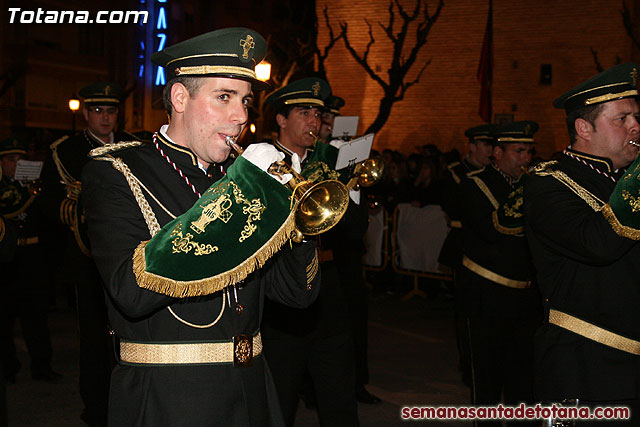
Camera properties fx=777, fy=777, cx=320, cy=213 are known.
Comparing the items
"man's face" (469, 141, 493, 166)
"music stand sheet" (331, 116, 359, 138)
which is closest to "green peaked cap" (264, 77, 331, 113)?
"music stand sheet" (331, 116, 359, 138)

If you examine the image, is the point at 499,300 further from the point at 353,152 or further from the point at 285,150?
the point at 285,150

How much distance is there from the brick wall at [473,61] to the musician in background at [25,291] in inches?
670

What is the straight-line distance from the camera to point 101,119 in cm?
658

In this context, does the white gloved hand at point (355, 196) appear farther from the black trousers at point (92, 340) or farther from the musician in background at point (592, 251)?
the black trousers at point (92, 340)

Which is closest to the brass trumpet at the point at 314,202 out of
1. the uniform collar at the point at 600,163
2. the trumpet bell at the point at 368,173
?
the uniform collar at the point at 600,163

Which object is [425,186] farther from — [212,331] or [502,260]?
[212,331]

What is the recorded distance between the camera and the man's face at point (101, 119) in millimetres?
6547

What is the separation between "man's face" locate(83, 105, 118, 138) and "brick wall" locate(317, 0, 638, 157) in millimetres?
17292

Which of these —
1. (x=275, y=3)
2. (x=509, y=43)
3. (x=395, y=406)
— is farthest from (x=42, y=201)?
(x=275, y=3)

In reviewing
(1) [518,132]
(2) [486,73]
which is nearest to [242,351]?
(1) [518,132]

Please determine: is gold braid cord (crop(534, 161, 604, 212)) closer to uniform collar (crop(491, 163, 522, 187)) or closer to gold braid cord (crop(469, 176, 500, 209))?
gold braid cord (crop(469, 176, 500, 209))

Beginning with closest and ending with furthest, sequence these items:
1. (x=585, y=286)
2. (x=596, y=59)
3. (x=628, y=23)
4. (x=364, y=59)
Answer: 1. (x=585, y=286)
2. (x=628, y=23)
3. (x=596, y=59)
4. (x=364, y=59)

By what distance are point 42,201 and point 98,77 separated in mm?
31473

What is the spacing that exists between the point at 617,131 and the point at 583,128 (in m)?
0.17
